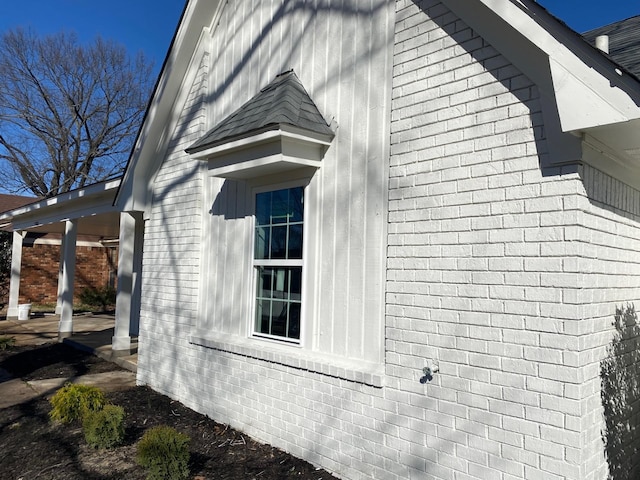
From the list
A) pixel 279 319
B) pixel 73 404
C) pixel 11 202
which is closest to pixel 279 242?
pixel 279 319

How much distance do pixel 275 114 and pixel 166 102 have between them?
136 inches

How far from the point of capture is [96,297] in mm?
21828

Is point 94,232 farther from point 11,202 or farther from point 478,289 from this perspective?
point 478,289

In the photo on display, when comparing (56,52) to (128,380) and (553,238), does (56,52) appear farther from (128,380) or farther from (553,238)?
(553,238)

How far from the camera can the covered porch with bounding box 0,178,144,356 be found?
10.5m

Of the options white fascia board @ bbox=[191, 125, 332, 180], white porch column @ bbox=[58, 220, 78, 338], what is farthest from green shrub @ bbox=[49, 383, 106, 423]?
white porch column @ bbox=[58, 220, 78, 338]

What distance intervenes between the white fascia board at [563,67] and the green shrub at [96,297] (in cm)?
2135

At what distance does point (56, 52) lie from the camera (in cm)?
3111

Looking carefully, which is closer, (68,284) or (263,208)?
(263,208)

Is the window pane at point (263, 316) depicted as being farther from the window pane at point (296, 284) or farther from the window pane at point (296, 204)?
the window pane at point (296, 204)

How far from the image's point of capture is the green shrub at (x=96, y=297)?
2173 cm

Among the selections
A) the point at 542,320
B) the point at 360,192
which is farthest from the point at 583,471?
the point at 360,192

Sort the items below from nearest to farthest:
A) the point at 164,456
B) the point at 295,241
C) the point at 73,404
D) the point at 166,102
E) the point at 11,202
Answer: the point at 164,456 < the point at 295,241 < the point at 73,404 < the point at 166,102 < the point at 11,202

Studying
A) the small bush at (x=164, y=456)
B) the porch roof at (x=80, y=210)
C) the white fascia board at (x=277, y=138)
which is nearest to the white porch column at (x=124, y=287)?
the porch roof at (x=80, y=210)
